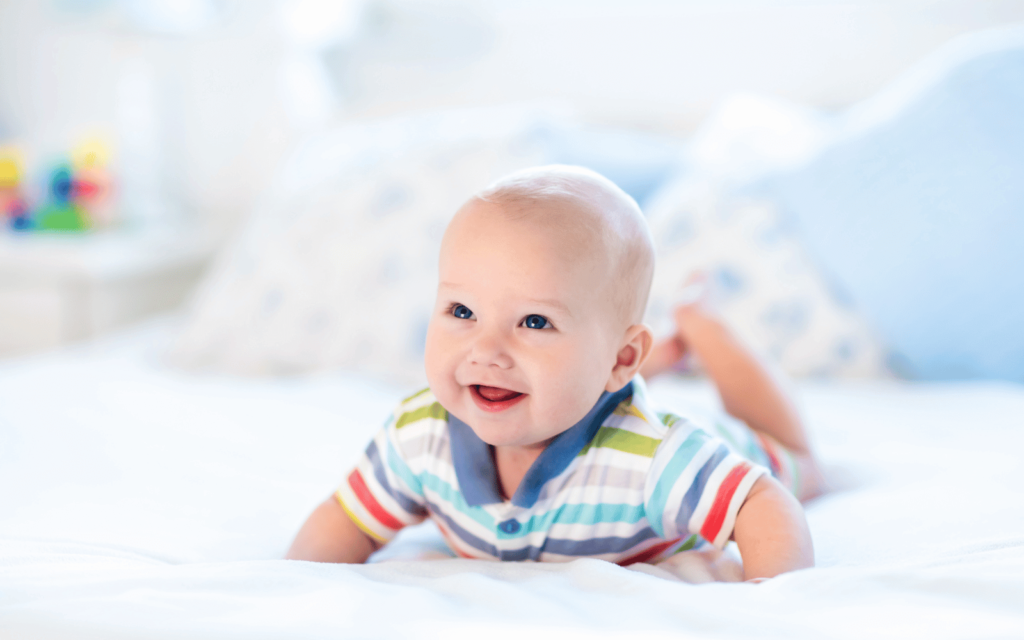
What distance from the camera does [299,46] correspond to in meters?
2.13

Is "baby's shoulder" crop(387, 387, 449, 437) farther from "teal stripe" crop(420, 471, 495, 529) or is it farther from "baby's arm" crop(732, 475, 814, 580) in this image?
"baby's arm" crop(732, 475, 814, 580)

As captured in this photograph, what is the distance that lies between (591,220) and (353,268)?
883mm

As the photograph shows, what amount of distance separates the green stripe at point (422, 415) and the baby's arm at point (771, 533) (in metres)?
0.27

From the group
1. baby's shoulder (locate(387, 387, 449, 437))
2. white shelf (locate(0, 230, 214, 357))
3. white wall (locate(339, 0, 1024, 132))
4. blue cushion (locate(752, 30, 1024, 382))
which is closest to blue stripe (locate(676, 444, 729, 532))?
baby's shoulder (locate(387, 387, 449, 437))

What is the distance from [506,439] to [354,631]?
0.72 ft

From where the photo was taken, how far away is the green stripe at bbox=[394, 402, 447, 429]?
0.77 m

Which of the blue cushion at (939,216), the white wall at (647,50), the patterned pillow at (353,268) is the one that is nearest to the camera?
the blue cushion at (939,216)

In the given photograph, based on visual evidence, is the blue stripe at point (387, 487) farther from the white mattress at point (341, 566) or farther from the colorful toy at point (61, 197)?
the colorful toy at point (61, 197)

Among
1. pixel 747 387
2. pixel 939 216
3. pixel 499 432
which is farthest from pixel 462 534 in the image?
pixel 939 216

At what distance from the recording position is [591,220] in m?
0.67

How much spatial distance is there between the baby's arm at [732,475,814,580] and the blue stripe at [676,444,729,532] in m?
Result: 0.03

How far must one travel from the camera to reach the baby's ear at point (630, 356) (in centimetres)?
71

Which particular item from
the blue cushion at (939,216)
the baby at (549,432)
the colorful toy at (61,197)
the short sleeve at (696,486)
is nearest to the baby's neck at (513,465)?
the baby at (549,432)

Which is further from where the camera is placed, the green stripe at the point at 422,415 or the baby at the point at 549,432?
the green stripe at the point at 422,415
